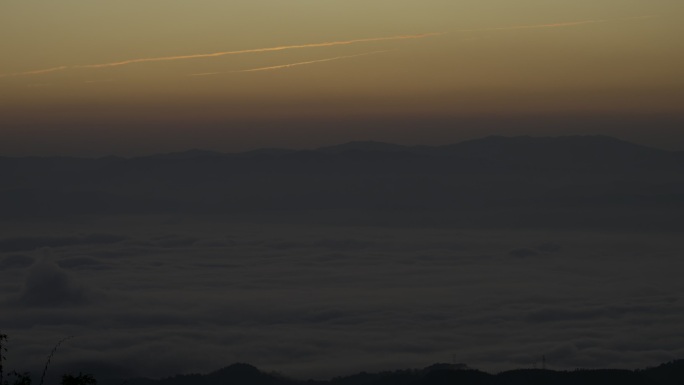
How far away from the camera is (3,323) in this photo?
155 m

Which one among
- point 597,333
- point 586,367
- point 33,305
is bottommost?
point 586,367

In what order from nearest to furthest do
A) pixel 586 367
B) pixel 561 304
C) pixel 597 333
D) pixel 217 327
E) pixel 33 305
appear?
pixel 586 367
pixel 597 333
pixel 217 327
pixel 561 304
pixel 33 305

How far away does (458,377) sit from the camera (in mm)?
90312

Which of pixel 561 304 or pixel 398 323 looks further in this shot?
pixel 561 304

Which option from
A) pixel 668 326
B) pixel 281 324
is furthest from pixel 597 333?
pixel 281 324

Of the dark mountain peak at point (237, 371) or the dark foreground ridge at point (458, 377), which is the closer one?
the dark foreground ridge at point (458, 377)

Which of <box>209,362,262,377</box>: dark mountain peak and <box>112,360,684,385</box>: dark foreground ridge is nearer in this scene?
<box>112,360,684,385</box>: dark foreground ridge

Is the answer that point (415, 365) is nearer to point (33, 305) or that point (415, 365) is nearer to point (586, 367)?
point (586, 367)

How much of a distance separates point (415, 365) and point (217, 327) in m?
49.5

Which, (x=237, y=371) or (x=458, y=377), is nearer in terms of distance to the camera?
(x=458, y=377)

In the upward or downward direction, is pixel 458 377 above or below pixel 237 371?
below

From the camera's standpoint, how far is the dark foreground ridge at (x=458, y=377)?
297 ft

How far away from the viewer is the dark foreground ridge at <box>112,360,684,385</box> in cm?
9050

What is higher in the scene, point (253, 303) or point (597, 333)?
point (253, 303)
